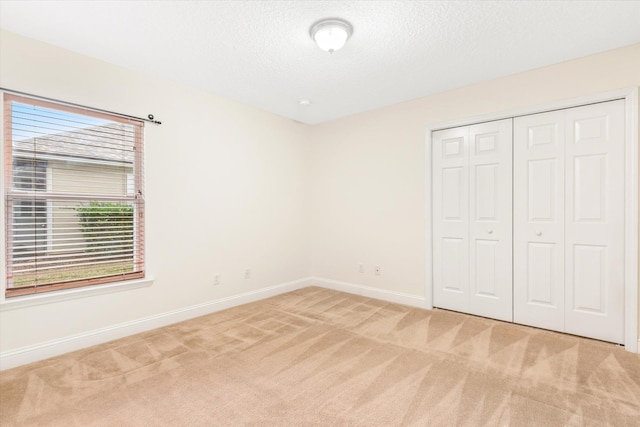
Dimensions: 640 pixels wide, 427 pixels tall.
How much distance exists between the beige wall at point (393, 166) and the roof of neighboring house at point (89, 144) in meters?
2.67

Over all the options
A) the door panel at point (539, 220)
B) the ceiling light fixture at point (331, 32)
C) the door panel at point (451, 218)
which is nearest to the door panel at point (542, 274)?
the door panel at point (539, 220)

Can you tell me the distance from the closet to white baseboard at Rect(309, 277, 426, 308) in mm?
259

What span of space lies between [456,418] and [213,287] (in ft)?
9.19

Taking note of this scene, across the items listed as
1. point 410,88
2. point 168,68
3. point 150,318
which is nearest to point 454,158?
point 410,88

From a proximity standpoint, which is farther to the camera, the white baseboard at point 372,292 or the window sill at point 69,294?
the white baseboard at point 372,292

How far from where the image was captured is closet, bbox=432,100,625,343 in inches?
107

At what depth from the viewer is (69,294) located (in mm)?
2602

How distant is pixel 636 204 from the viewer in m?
2.56

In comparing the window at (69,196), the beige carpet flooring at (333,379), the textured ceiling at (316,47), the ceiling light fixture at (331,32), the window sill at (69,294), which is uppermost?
the textured ceiling at (316,47)

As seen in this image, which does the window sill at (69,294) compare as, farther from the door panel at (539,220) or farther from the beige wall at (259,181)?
the door panel at (539,220)

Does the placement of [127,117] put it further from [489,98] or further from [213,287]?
[489,98]

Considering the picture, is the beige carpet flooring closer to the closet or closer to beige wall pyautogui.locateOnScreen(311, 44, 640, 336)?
the closet

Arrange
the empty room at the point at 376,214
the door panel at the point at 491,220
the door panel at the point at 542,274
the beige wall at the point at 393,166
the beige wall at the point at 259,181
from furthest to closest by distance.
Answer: the door panel at the point at 491,220, the door panel at the point at 542,274, the beige wall at the point at 393,166, the beige wall at the point at 259,181, the empty room at the point at 376,214

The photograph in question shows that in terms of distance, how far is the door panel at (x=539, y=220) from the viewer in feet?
9.65
